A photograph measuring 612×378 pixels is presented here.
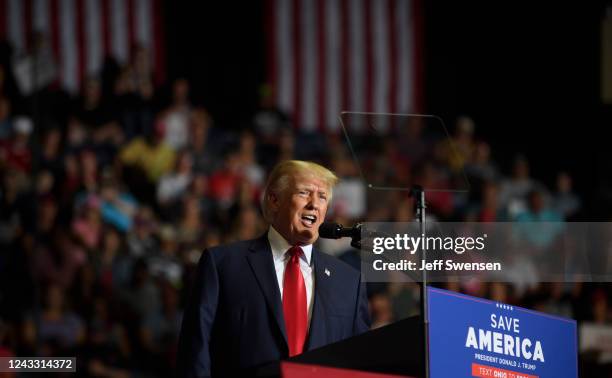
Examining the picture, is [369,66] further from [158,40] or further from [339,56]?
[158,40]

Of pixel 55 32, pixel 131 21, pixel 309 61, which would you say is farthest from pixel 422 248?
pixel 309 61

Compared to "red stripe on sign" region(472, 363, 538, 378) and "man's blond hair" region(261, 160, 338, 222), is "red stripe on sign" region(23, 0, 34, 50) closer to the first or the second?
"man's blond hair" region(261, 160, 338, 222)

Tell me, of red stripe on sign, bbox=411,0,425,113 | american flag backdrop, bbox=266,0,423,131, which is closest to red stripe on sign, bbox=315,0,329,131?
american flag backdrop, bbox=266,0,423,131

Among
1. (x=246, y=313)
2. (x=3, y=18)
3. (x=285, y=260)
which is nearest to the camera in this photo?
(x=246, y=313)

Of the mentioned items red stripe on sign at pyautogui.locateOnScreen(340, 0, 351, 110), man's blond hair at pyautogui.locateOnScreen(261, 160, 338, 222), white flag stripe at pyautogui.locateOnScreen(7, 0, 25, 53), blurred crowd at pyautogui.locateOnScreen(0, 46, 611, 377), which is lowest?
blurred crowd at pyautogui.locateOnScreen(0, 46, 611, 377)

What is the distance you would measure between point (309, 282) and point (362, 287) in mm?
169

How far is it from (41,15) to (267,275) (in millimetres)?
7144

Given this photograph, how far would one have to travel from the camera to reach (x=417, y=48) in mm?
11359

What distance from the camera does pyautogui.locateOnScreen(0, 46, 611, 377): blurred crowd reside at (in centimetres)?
751

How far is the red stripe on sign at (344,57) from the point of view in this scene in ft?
36.6

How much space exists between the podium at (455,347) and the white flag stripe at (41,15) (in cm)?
737

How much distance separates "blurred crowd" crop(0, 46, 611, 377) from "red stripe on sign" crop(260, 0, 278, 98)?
440mm

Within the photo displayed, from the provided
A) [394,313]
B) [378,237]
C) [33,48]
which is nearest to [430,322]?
[378,237]

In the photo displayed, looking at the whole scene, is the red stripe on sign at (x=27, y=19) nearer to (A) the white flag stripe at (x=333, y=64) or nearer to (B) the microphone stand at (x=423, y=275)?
(A) the white flag stripe at (x=333, y=64)
